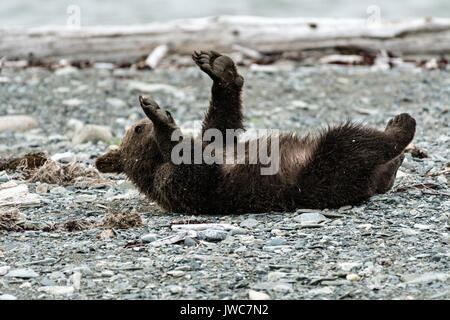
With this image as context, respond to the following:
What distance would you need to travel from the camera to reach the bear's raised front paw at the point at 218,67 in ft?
20.3

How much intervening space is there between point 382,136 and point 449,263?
1.46 m

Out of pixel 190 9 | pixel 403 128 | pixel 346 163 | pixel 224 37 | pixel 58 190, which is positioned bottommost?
pixel 58 190

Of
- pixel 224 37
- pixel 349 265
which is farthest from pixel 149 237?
pixel 224 37

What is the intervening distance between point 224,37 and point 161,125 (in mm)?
6540

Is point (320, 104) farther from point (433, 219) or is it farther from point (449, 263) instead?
point (449, 263)

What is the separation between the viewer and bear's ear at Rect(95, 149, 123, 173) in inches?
257

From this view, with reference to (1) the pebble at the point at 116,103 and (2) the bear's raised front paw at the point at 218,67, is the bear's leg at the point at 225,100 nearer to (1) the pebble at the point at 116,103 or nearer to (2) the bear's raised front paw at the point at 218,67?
(2) the bear's raised front paw at the point at 218,67

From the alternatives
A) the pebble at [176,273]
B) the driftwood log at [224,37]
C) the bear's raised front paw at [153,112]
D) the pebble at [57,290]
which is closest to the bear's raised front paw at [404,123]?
the bear's raised front paw at [153,112]

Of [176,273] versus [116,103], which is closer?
[176,273]

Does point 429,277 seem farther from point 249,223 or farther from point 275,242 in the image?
point 249,223

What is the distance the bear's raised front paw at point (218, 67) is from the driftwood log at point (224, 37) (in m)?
5.85

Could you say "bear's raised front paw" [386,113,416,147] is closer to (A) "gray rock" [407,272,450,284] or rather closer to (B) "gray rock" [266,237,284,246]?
(B) "gray rock" [266,237,284,246]

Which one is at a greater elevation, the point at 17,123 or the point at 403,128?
the point at 403,128

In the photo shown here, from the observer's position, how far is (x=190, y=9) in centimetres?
2108
